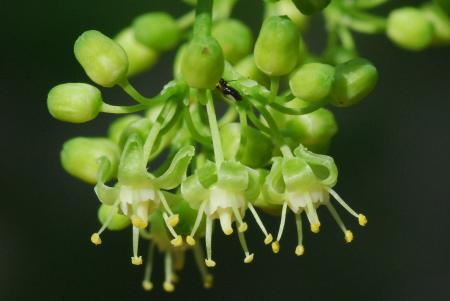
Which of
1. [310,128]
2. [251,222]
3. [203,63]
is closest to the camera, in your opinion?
[203,63]

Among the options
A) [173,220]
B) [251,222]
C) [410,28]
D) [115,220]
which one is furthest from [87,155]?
[251,222]

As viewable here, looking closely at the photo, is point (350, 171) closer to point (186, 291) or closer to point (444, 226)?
point (444, 226)

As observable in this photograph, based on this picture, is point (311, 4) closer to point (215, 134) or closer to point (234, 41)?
point (215, 134)

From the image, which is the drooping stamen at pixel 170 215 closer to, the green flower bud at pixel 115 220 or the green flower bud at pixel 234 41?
the green flower bud at pixel 115 220

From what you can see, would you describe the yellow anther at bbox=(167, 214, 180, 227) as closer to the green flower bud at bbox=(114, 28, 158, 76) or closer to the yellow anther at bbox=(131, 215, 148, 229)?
the yellow anther at bbox=(131, 215, 148, 229)

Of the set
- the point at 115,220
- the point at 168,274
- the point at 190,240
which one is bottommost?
the point at 168,274

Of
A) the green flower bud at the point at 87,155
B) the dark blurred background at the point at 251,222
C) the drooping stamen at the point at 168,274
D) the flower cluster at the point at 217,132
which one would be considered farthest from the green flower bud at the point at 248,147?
the dark blurred background at the point at 251,222

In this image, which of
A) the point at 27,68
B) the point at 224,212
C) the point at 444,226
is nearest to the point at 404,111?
the point at 444,226
